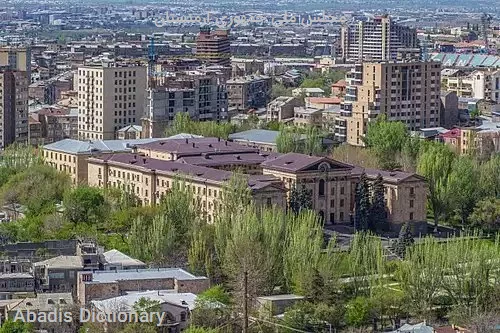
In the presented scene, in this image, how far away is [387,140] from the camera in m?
40.6

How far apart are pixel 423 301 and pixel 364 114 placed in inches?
815

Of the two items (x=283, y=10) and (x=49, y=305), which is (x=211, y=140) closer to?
(x=49, y=305)

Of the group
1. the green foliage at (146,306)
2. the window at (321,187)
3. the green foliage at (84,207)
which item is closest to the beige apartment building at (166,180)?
the window at (321,187)

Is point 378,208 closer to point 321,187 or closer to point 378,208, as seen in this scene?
point 378,208

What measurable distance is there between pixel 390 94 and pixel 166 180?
13.2m

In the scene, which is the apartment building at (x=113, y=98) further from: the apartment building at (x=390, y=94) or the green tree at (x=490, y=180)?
the green tree at (x=490, y=180)

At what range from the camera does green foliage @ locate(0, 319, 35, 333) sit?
70.4 ft

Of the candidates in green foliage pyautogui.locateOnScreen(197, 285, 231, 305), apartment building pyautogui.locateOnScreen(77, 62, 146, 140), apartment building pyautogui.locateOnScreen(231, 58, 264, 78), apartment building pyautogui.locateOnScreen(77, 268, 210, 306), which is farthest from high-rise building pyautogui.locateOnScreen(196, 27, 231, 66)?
green foliage pyautogui.locateOnScreen(197, 285, 231, 305)

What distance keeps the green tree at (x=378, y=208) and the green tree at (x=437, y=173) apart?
1379 millimetres

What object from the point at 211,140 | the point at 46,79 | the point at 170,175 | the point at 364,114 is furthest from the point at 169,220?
the point at 46,79

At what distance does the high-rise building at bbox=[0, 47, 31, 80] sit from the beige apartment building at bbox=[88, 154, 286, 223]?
57.6 ft

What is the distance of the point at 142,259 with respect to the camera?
2703cm

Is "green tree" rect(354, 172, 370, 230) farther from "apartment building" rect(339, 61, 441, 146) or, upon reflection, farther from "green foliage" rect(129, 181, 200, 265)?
"apartment building" rect(339, 61, 441, 146)

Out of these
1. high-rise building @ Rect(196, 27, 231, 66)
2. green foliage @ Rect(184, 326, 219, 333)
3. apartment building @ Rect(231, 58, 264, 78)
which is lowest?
apartment building @ Rect(231, 58, 264, 78)
